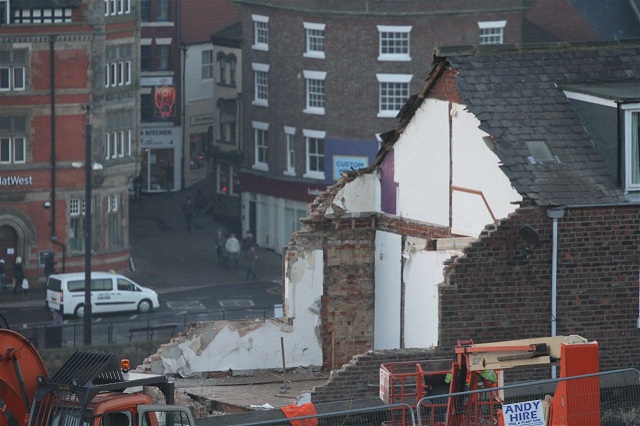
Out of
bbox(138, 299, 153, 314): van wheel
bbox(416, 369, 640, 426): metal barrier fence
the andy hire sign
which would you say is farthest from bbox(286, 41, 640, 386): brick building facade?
bbox(138, 299, 153, 314): van wheel

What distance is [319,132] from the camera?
272 feet

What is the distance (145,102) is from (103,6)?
53.1 feet

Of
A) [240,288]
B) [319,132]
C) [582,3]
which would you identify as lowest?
[240,288]

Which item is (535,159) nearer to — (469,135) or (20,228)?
(469,135)

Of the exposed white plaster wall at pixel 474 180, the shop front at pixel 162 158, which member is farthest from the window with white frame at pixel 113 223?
the exposed white plaster wall at pixel 474 180

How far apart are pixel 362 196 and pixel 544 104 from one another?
4.23m

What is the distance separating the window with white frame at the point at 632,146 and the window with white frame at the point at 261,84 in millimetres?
51210

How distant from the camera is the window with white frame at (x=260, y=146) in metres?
85.9

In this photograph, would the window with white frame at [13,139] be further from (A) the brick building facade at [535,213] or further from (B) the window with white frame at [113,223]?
(A) the brick building facade at [535,213]

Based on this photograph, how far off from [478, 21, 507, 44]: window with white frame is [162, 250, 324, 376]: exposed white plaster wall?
4538cm

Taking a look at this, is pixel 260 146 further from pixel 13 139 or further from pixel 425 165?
pixel 425 165

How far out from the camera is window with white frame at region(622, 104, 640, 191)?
111ft

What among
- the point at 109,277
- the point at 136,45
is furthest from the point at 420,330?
the point at 136,45

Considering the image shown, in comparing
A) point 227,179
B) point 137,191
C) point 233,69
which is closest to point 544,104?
point 137,191
